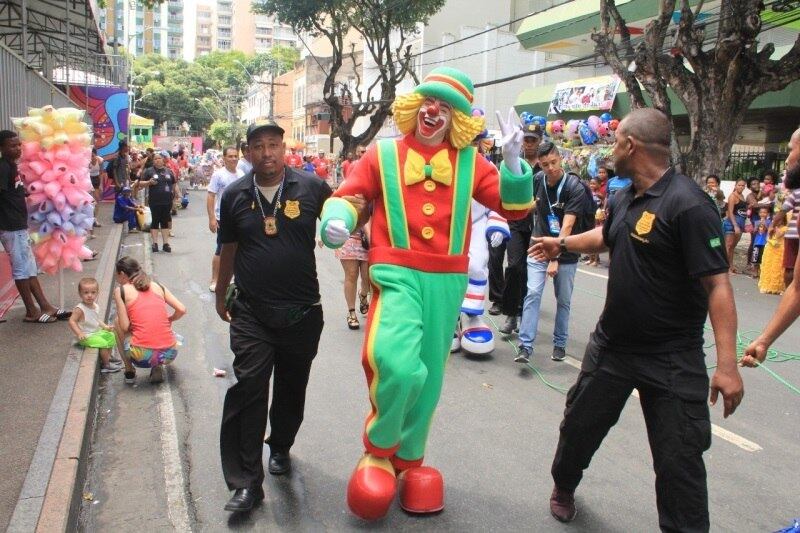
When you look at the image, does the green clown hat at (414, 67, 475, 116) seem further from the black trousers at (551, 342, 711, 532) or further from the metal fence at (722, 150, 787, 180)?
the metal fence at (722, 150, 787, 180)

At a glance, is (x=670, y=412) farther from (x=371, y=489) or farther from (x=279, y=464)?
(x=279, y=464)

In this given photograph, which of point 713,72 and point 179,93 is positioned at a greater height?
point 179,93

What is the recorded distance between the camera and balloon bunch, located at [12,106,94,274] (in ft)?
23.2

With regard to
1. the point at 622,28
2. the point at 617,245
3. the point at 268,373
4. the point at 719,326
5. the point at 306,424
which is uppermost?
the point at 622,28

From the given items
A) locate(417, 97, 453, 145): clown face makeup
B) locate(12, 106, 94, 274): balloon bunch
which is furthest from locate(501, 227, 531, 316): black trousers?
locate(12, 106, 94, 274): balloon bunch

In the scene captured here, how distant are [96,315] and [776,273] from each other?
30.4ft

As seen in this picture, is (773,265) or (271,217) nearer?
(271,217)

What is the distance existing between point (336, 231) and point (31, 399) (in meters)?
2.80

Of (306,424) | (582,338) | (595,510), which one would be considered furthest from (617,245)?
(582,338)

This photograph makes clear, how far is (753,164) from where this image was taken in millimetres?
17781

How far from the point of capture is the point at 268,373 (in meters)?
3.74

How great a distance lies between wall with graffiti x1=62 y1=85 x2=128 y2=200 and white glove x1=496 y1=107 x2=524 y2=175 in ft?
58.6

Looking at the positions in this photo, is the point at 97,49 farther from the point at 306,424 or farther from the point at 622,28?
the point at 306,424

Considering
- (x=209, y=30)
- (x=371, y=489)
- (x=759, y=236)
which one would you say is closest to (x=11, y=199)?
(x=371, y=489)
